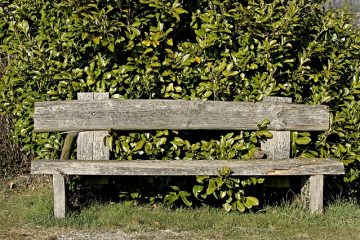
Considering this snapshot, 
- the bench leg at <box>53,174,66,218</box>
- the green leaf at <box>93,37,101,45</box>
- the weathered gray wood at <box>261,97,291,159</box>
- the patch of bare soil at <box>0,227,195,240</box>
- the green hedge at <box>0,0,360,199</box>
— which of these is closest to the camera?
the patch of bare soil at <box>0,227,195,240</box>

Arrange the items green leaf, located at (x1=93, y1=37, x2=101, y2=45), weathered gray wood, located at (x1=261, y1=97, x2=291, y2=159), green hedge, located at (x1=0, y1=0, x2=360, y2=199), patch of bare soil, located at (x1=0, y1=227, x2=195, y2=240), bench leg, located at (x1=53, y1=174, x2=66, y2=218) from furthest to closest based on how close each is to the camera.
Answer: weathered gray wood, located at (x1=261, y1=97, x2=291, y2=159)
green hedge, located at (x1=0, y1=0, x2=360, y2=199)
bench leg, located at (x1=53, y1=174, x2=66, y2=218)
green leaf, located at (x1=93, y1=37, x2=101, y2=45)
patch of bare soil, located at (x1=0, y1=227, x2=195, y2=240)

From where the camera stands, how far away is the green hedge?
5.62 m

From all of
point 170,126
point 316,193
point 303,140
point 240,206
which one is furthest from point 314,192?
point 170,126

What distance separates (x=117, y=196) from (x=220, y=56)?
170cm

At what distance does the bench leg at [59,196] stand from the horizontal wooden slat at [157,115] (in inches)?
17.1

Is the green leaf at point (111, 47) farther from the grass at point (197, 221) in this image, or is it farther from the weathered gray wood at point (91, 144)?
the grass at point (197, 221)

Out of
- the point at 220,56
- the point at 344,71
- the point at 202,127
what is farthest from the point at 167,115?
the point at 344,71

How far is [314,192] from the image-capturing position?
225 inches

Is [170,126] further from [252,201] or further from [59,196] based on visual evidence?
[59,196]

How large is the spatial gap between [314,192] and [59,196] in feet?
7.21

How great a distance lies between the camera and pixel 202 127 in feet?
18.5

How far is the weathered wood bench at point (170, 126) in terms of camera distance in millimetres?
5449

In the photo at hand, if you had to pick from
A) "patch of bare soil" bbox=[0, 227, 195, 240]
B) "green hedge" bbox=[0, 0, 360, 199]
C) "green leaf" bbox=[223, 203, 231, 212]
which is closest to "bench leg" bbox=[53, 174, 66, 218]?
"patch of bare soil" bbox=[0, 227, 195, 240]

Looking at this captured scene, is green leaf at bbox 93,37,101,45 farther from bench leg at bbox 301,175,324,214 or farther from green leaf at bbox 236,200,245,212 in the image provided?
bench leg at bbox 301,175,324,214
